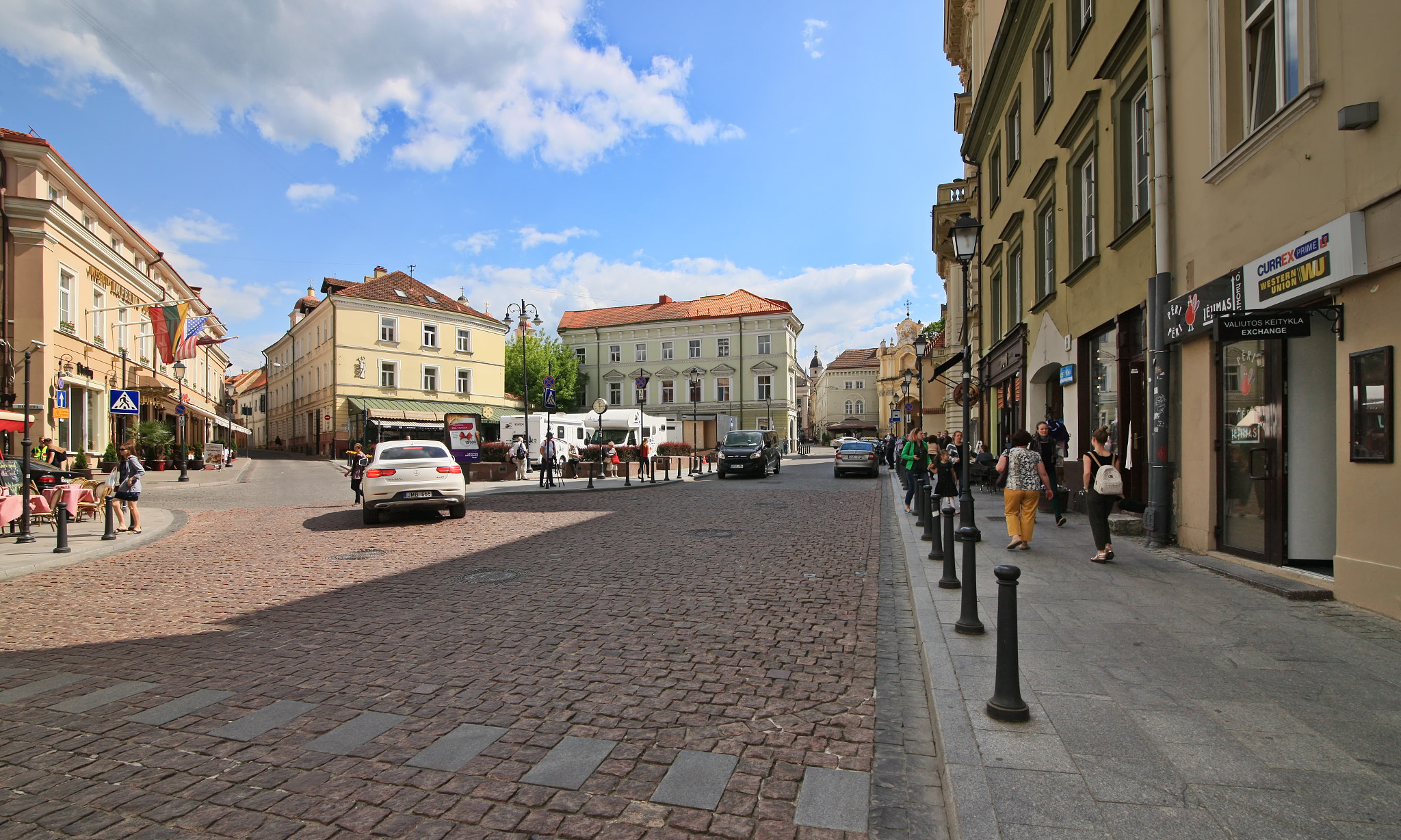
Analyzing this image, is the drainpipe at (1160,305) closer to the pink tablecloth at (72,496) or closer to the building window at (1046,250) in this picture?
the building window at (1046,250)

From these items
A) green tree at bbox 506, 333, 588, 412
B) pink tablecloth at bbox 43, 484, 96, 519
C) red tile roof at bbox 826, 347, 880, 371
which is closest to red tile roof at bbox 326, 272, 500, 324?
green tree at bbox 506, 333, 588, 412

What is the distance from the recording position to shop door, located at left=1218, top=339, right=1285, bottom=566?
7.07 m

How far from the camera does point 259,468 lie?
34.2 metres

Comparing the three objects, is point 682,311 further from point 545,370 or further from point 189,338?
point 189,338

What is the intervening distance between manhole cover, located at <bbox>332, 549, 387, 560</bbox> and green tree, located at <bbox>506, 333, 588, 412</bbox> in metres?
47.5

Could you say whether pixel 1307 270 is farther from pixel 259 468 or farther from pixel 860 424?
pixel 860 424

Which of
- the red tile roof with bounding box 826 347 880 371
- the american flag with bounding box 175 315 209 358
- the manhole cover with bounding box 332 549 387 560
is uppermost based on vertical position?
the red tile roof with bounding box 826 347 880 371

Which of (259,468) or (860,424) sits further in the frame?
(860,424)

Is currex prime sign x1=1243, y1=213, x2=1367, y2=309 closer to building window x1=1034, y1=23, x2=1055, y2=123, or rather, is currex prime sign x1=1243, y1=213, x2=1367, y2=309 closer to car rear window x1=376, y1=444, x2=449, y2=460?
building window x1=1034, y1=23, x2=1055, y2=123

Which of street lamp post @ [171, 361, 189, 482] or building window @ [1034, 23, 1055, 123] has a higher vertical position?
building window @ [1034, 23, 1055, 123]

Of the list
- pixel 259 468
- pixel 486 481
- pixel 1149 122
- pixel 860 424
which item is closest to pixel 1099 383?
pixel 1149 122

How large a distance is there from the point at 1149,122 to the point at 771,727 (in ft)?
31.8

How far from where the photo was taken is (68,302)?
80.7 feet

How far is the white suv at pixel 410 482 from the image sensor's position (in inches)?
520
